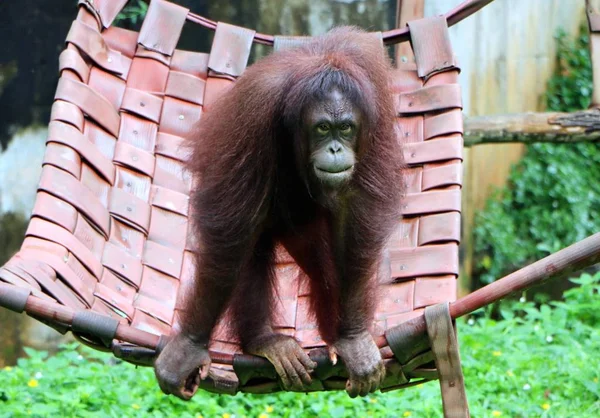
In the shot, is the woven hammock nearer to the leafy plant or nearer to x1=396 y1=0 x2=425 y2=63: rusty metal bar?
x1=396 y1=0 x2=425 y2=63: rusty metal bar

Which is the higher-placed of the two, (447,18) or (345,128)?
(447,18)

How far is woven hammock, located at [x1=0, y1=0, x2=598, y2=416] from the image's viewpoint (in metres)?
3.22

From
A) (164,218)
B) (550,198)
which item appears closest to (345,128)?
(164,218)

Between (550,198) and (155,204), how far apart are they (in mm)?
4497

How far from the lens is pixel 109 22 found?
4750 millimetres

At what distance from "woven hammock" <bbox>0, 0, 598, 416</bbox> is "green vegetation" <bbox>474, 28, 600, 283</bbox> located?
10.2 ft

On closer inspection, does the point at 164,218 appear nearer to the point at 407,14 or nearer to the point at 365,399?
the point at 365,399

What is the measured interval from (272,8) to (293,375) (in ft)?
13.1

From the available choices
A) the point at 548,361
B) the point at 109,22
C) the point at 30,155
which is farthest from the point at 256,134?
the point at 30,155

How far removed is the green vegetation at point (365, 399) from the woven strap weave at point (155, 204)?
0.81 meters

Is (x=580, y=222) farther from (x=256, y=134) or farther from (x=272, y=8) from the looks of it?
(x=256, y=134)

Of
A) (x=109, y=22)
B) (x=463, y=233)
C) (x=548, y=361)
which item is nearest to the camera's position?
(x=109, y=22)

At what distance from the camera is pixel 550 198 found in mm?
7898

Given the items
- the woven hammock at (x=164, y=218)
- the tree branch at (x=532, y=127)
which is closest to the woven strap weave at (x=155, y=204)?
the woven hammock at (x=164, y=218)
